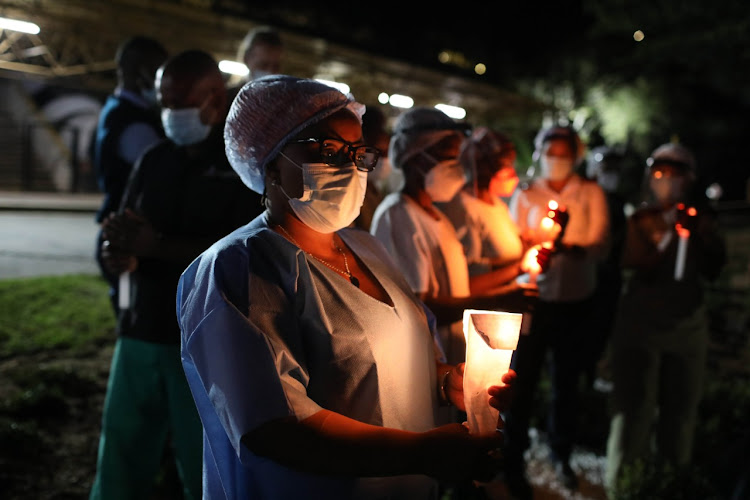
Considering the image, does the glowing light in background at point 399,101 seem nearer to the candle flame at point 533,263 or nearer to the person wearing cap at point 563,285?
the person wearing cap at point 563,285

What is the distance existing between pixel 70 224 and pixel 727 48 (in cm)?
2062

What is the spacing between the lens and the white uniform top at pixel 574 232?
192 inches

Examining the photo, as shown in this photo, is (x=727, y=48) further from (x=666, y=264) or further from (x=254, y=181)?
(x=254, y=181)

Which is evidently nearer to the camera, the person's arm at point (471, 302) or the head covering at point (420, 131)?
the person's arm at point (471, 302)

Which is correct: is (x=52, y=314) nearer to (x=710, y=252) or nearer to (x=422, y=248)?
(x=422, y=248)

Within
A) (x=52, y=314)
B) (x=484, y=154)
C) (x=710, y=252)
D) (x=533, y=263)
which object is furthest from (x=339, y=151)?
(x=52, y=314)

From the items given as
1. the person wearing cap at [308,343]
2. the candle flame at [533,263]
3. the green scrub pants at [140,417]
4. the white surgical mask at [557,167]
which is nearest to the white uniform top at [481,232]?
the candle flame at [533,263]

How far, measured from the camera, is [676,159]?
4.38 m

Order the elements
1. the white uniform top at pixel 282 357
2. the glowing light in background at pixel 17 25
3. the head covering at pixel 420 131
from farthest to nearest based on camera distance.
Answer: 1. the glowing light in background at pixel 17 25
2. the head covering at pixel 420 131
3. the white uniform top at pixel 282 357

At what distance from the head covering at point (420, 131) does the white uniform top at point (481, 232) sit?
0.55m

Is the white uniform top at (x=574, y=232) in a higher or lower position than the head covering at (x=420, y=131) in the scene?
lower

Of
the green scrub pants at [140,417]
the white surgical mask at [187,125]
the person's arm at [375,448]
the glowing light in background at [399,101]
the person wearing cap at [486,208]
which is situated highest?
the glowing light in background at [399,101]

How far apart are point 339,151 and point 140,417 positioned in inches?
74.5

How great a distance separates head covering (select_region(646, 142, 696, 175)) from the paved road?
9.68 metres
